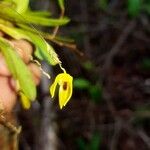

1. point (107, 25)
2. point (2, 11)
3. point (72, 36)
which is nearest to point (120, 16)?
point (107, 25)

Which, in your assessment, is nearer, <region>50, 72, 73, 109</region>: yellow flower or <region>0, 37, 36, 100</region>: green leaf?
<region>50, 72, 73, 109</region>: yellow flower

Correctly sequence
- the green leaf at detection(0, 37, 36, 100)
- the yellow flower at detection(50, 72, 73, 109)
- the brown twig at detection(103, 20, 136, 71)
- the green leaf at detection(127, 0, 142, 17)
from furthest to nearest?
the brown twig at detection(103, 20, 136, 71)
the green leaf at detection(127, 0, 142, 17)
the green leaf at detection(0, 37, 36, 100)
the yellow flower at detection(50, 72, 73, 109)

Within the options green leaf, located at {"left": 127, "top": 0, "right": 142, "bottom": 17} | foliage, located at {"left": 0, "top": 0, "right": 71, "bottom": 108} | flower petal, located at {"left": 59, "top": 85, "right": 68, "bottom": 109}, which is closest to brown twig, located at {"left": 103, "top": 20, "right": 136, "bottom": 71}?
green leaf, located at {"left": 127, "top": 0, "right": 142, "bottom": 17}

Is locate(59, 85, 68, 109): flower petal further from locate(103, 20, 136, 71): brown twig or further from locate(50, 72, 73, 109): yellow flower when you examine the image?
locate(103, 20, 136, 71): brown twig

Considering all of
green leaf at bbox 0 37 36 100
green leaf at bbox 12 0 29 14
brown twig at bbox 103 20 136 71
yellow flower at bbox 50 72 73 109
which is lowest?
brown twig at bbox 103 20 136 71

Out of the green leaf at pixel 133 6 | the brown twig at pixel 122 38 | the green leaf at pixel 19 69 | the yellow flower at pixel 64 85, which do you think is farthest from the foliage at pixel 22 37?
the brown twig at pixel 122 38

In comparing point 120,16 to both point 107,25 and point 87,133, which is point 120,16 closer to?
point 107,25

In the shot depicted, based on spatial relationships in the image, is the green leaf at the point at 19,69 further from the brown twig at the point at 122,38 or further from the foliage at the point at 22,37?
the brown twig at the point at 122,38

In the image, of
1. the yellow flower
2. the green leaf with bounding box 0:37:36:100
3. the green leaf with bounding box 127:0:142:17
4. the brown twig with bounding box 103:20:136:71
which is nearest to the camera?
the yellow flower

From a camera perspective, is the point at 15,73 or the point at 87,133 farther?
the point at 87,133
